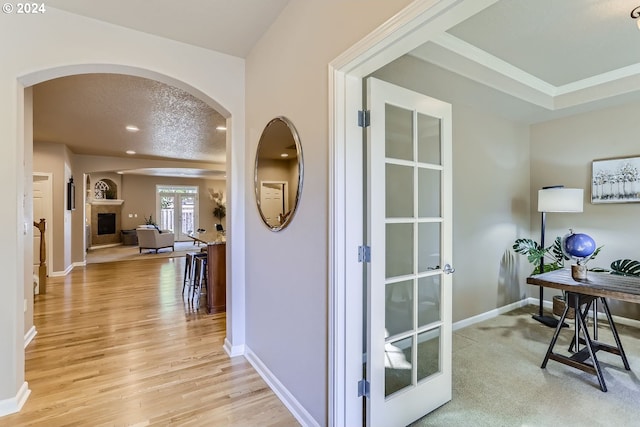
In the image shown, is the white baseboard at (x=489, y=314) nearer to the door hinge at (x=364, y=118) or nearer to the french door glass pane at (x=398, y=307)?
the french door glass pane at (x=398, y=307)

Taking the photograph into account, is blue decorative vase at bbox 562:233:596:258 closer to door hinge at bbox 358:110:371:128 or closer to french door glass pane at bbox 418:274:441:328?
french door glass pane at bbox 418:274:441:328

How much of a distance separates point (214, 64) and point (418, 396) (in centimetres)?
306

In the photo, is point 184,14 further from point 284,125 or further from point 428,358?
point 428,358

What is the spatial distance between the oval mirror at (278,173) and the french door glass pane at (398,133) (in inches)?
22.4

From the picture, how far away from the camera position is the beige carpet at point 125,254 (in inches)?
325

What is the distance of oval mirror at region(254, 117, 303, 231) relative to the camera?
202 cm

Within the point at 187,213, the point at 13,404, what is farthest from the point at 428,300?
the point at 187,213

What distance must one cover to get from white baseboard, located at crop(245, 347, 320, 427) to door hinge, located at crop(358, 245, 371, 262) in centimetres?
102

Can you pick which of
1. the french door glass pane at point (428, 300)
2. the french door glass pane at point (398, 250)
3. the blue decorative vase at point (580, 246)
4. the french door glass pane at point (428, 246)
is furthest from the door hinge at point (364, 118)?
the blue decorative vase at point (580, 246)

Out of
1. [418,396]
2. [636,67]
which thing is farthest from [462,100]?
[418,396]

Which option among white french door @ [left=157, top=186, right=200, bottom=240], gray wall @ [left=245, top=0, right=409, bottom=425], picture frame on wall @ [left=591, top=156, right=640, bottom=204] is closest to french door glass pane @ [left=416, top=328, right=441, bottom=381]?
gray wall @ [left=245, top=0, right=409, bottom=425]

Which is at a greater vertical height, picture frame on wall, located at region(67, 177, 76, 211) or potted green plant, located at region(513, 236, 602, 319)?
picture frame on wall, located at region(67, 177, 76, 211)

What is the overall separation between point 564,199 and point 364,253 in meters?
3.02

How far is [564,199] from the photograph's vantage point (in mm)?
3332
